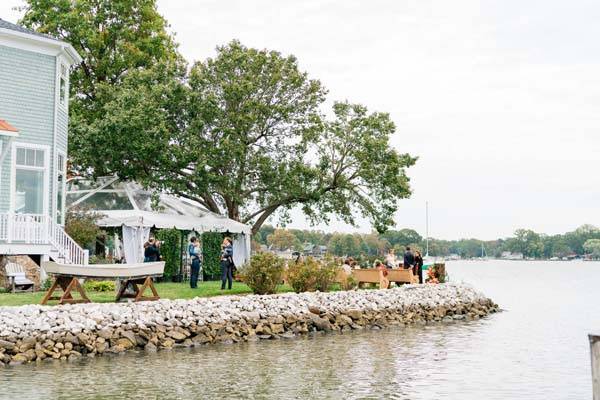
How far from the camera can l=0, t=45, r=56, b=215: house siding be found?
23188 mm

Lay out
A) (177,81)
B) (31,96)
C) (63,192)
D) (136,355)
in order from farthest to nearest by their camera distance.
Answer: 1. (177,81)
2. (63,192)
3. (31,96)
4. (136,355)

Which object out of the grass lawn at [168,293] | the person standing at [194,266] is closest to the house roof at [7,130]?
the grass lawn at [168,293]

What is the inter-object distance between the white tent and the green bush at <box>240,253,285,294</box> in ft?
22.6

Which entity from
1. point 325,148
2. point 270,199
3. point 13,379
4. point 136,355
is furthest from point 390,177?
point 13,379

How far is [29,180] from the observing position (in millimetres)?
23812

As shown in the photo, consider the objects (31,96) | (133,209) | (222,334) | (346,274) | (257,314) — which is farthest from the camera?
(133,209)

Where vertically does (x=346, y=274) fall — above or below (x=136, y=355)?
above

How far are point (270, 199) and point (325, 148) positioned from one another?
352cm

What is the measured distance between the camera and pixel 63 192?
83.8 ft

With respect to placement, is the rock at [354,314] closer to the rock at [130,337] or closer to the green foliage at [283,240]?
the rock at [130,337]

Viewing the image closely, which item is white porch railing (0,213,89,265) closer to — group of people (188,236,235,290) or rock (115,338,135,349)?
group of people (188,236,235,290)

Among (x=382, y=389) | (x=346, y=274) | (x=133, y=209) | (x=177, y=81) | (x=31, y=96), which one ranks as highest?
(x=177, y=81)

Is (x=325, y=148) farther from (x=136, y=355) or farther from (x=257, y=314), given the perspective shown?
(x=136, y=355)

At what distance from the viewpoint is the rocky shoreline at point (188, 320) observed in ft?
52.9
